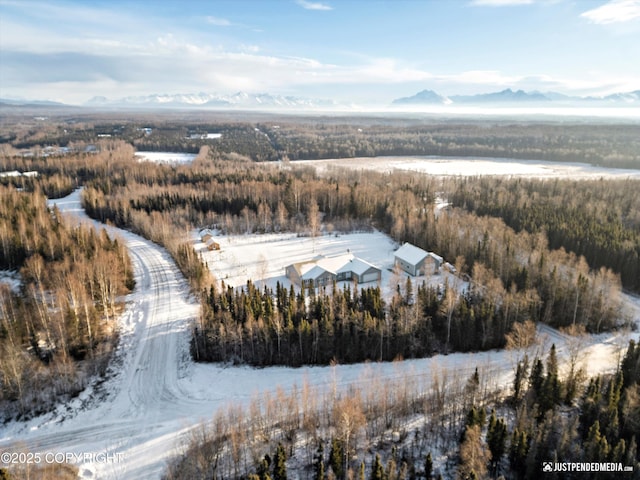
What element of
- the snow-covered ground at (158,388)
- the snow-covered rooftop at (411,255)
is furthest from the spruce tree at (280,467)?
the snow-covered rooftop at (411,255)

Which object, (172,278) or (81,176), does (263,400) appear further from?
(81,176)

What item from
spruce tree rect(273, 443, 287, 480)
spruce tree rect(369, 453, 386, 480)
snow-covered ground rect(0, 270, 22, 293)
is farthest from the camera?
snow-covered ground rect(0, 270, 22, 293)

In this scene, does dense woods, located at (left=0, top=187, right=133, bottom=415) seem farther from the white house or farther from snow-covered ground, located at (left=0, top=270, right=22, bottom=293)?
the white house

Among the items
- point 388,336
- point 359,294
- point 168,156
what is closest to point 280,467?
point 388,336

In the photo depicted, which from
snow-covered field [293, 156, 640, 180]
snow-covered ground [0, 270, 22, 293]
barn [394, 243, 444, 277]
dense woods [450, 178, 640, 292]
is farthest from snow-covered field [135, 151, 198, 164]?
barn [394, 243, 444, 277]

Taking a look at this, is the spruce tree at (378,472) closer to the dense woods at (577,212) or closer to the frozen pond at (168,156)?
the dense woods at (577,212)

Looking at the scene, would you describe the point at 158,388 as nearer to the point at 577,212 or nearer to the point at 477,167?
the point at 577,212
